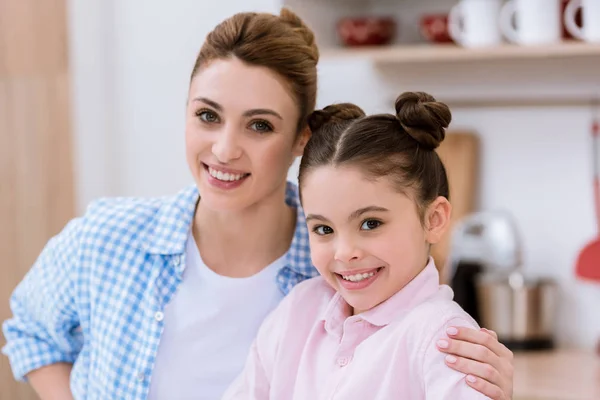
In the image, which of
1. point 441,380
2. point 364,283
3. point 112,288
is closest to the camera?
point 441,380

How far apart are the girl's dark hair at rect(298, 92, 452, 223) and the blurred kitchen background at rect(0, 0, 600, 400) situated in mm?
1106

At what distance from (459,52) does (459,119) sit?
37 centimetres

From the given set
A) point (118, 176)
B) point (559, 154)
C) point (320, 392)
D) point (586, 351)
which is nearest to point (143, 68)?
point (118, 176)

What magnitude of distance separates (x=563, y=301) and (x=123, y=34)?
1620mm

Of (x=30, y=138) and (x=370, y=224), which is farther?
(x=30, y=138)

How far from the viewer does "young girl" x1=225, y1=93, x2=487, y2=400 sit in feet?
3.99

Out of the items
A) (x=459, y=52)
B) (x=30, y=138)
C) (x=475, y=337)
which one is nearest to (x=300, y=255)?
(x=475, y=337)

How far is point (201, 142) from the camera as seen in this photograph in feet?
4.81

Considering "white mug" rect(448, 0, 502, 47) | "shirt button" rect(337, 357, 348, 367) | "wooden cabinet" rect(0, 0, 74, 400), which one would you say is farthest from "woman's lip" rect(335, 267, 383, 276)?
"wooden cabinet" rect(0, 0, 74, 400)

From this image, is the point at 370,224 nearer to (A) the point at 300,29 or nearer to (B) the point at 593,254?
(A) the point at 300,29

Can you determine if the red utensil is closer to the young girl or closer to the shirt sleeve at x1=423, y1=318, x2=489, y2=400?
the young girl

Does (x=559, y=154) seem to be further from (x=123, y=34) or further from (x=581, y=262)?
(x=123, y=34)

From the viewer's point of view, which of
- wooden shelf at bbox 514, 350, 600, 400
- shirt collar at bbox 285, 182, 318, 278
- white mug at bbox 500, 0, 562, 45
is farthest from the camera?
white mug at bbox 500, 0, 562, 45

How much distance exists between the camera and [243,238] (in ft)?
5.26
